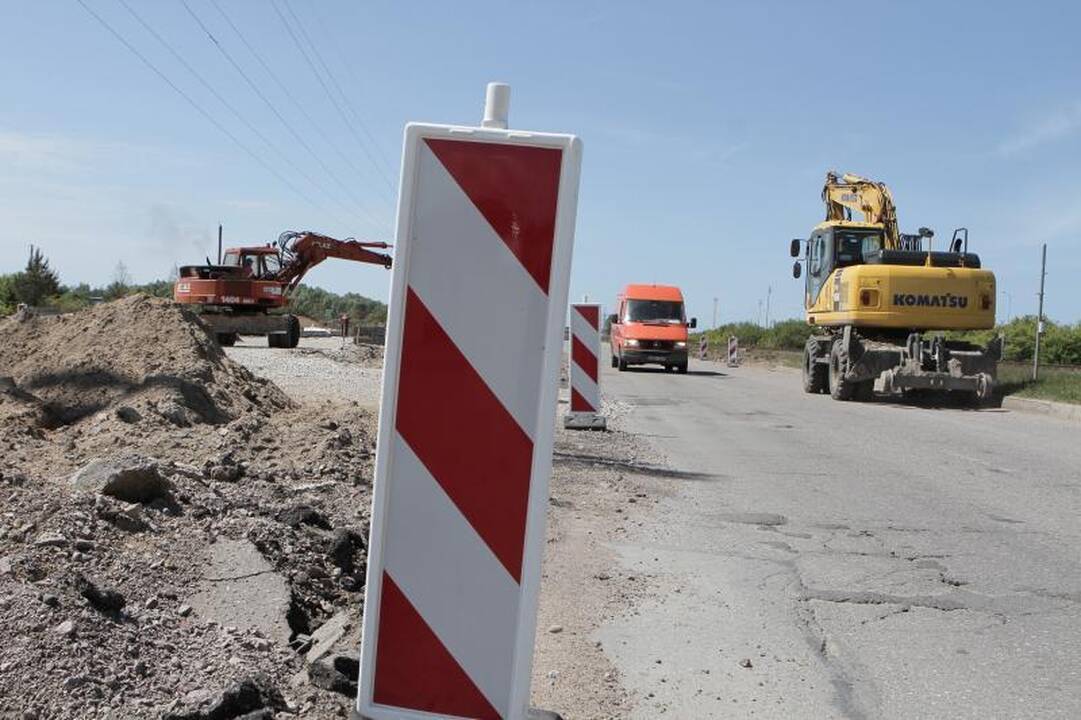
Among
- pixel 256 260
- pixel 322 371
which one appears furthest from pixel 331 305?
pixel 322 371

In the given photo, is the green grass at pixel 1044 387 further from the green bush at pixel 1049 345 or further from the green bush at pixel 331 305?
the green bush at pixel 331 305

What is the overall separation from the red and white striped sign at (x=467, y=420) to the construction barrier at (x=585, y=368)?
10055 millimetres

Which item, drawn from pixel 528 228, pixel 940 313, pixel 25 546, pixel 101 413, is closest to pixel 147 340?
pixel 101 413

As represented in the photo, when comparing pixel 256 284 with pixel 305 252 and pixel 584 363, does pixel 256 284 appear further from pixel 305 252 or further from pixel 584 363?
pixel 584 363

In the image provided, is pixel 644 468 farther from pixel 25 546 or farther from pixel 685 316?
pixel 685 316

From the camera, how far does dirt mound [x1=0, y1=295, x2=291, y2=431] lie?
862cm

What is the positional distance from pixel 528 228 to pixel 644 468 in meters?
7.64

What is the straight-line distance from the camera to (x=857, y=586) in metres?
5.76

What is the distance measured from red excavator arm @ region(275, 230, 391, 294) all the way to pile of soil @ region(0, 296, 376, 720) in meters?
20.8

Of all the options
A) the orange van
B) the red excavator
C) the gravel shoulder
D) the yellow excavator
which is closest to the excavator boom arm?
the yellow excavator

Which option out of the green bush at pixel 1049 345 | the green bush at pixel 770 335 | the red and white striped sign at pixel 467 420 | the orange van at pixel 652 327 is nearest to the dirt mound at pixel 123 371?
the red and white striped sign at pixel 467 420

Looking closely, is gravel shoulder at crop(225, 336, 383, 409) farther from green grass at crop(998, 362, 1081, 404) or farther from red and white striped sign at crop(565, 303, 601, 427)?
green grass at crop(998, 362, 1081, 404)

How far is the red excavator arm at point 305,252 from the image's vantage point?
30625 mm

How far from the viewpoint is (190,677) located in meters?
3.51
